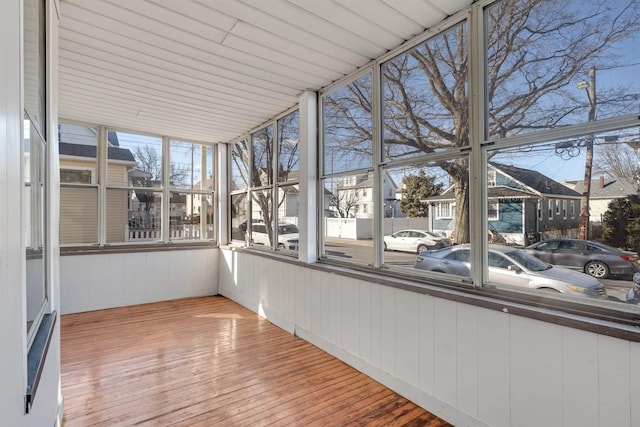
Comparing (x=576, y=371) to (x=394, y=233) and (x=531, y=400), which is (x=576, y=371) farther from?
(x=394, y=233)

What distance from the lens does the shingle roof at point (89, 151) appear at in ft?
15.0

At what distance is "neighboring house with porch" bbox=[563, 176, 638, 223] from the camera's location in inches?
60.2

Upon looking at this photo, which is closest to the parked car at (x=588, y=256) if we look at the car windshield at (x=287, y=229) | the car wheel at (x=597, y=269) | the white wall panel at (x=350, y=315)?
the car wheel at (x=597, y=269)

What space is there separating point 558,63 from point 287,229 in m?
3.10

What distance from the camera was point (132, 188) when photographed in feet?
16.7

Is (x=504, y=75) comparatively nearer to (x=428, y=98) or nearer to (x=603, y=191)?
(x=428, y=98)

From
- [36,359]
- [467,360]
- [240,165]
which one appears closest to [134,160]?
[240,165]

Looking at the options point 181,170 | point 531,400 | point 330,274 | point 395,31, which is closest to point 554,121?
point 395,31

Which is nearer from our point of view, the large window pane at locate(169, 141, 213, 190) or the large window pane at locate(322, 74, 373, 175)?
the large window pane at locate(322, 74, 373, 175)

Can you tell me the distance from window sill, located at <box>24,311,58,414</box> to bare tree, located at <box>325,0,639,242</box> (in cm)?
226

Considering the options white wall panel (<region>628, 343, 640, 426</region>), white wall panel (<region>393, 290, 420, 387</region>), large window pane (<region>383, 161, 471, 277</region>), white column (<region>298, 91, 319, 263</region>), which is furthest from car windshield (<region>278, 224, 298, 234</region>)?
white wall panel (<region>628, 343, 640, 426</region>)

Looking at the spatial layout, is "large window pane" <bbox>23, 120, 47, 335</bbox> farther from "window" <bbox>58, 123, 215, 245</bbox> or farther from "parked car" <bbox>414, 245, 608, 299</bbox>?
"window" <bbox>58, 123, 215, 245</bbox>

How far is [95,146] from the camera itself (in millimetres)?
4816

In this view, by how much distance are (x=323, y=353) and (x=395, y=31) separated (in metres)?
2.92
